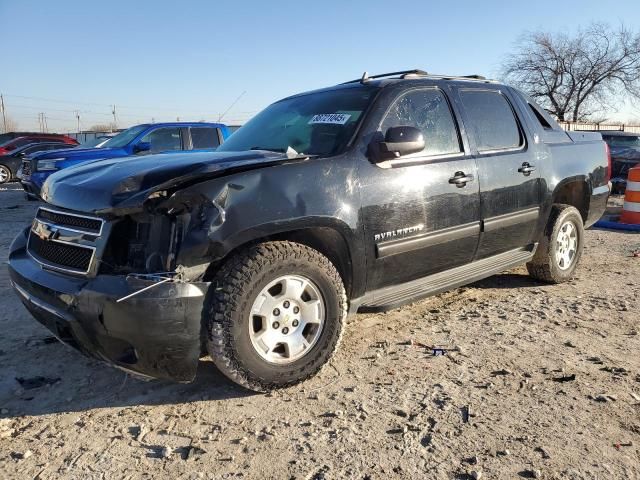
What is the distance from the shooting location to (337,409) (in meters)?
2.80

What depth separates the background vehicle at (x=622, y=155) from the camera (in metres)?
11.9

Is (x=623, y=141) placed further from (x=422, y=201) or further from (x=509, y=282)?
(x=422, y=201)

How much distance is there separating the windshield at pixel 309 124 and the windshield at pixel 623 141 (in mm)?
11448

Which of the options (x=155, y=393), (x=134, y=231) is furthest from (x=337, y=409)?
(x=134, y=231)

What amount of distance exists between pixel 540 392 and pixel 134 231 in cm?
239

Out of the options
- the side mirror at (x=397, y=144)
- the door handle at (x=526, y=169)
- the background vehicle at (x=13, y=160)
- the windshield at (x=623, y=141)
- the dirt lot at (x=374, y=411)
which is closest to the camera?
the dirt lot at (x=374, y=411)

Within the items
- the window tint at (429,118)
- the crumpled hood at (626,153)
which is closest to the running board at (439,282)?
the window tint at (429,118)

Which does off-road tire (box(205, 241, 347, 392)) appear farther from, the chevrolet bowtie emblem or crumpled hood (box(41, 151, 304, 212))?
the chevrolet bowtie emblem

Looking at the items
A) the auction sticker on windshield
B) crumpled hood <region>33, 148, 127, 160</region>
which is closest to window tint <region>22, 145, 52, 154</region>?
crumpled hood <region>33, 148, 127, 160</region>

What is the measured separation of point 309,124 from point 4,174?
1735 cm

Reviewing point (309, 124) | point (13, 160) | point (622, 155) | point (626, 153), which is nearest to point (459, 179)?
point (309, 124)

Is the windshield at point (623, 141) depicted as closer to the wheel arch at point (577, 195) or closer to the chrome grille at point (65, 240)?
the wheel arch at point (577, 195)

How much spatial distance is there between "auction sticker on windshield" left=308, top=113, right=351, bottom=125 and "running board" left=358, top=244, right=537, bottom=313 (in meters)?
1.16

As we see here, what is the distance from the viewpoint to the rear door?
13.1ft
